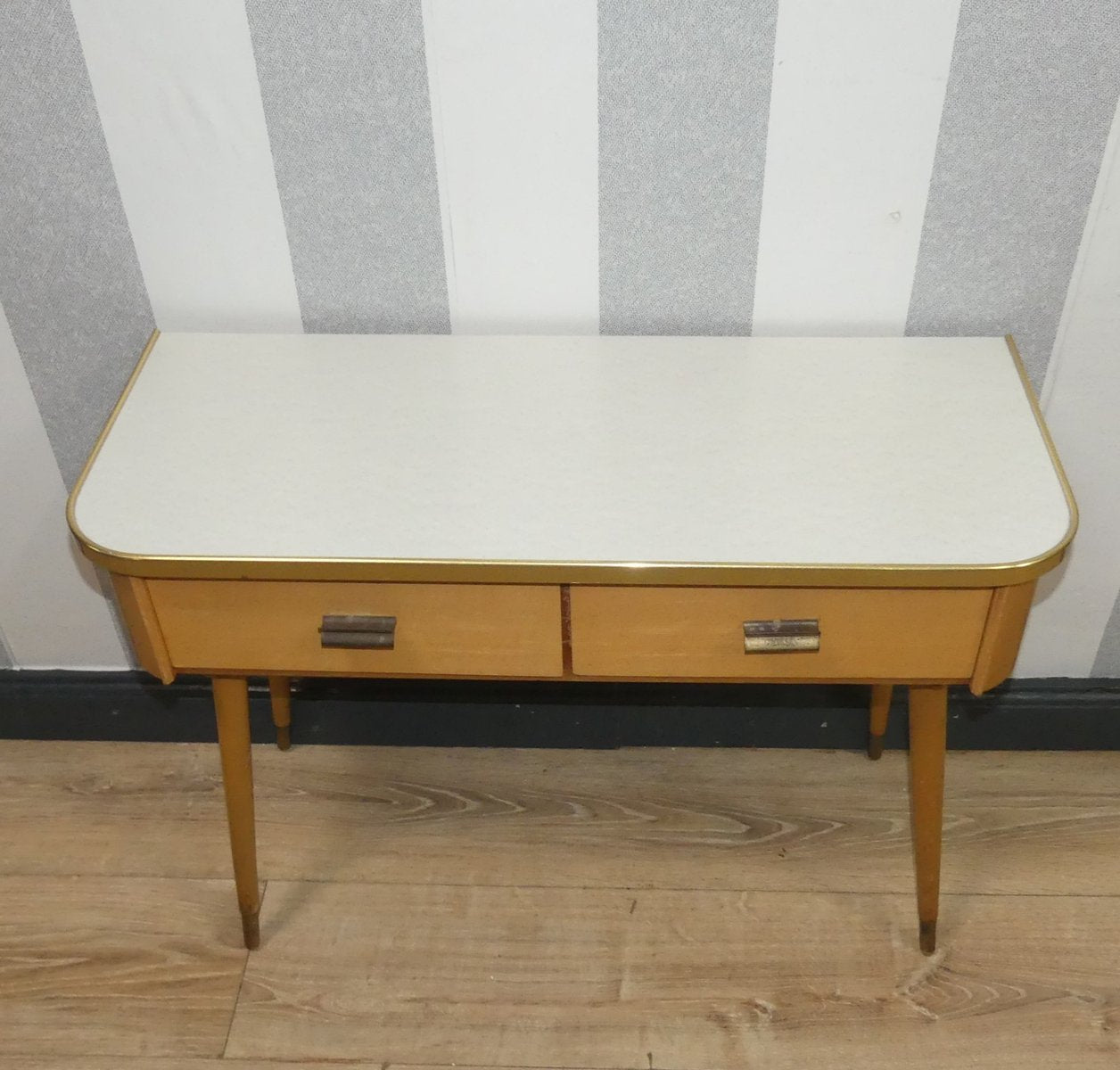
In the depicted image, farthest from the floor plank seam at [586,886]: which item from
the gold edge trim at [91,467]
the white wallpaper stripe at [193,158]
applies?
the white wallpaper stripe at [193,158]

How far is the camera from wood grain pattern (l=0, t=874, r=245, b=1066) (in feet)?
4.58

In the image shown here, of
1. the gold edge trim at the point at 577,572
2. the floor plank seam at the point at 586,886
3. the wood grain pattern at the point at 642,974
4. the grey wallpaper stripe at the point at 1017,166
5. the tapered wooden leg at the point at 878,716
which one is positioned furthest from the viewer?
the tapered wooden leg at the point at 878,716

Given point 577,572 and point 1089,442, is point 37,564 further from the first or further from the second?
point 1089,442

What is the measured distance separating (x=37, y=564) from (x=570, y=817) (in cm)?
81

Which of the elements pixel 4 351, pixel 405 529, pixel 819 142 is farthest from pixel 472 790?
pixel 819 142

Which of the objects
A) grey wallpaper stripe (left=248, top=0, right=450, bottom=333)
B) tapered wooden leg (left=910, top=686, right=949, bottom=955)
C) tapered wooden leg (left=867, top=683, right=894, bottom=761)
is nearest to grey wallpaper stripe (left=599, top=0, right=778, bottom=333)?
grey wallpaper stripe (left=248, top=0, right=450, bottom=333)

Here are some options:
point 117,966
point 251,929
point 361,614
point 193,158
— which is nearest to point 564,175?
point 193,158

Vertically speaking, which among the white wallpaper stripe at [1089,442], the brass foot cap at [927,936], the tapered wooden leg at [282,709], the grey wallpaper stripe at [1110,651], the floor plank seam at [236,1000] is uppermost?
the white wallpaper stripe at [1089,442]

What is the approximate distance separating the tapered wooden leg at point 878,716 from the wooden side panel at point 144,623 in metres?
0.95

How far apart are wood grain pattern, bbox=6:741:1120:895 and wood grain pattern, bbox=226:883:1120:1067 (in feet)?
0.12

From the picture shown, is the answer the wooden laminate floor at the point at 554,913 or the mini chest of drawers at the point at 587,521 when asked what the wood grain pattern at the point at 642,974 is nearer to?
the wooden laminate floor at the point at 554,913

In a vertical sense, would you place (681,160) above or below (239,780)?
above

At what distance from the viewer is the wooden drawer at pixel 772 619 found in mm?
1060

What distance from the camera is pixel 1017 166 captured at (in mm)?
1220
